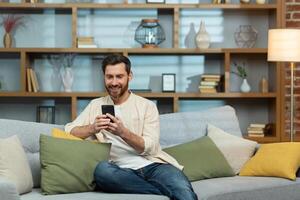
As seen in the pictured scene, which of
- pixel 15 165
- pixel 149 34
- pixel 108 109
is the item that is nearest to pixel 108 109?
pixel 108 109

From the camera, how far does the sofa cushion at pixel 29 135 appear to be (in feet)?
12.2

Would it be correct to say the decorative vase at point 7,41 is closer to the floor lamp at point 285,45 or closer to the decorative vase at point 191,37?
the decorative vase at point 191,37

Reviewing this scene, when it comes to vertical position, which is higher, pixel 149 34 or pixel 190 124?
pixel 149 34

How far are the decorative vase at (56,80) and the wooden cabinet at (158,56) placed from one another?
0.04 m

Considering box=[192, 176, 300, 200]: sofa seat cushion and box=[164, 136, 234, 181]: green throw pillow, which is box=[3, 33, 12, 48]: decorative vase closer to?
box=[164, 136, 234, 181]: green throw pillow

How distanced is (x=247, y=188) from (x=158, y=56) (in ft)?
8.11

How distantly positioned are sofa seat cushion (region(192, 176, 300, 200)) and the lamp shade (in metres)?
1.33

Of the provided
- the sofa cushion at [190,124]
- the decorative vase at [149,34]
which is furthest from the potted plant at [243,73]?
the sofa cushion at [190,124]

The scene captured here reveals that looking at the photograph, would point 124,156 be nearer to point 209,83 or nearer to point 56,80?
point 209,83

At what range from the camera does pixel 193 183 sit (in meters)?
3.99

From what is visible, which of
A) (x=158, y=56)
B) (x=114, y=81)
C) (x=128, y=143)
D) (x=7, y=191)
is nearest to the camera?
(x=7, y=191)

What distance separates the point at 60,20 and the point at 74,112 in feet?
2.99

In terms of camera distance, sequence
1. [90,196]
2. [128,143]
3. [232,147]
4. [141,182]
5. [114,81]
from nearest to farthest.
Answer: [90,196] < [141,182] < [128,143] < [114,81] < [232,147]

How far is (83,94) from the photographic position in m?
5.82
